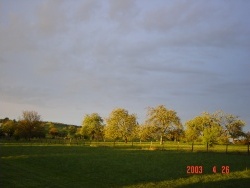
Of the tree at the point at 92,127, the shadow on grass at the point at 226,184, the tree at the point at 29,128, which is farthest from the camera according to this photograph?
the tree at the point at 92,127

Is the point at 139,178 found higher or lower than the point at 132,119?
→ lower

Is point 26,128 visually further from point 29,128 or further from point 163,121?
point 163,121

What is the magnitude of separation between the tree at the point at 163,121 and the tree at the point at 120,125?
8161mm

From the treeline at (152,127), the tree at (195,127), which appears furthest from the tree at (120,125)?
the tree at (195,127)

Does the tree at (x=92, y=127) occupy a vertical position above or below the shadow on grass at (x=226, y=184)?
above

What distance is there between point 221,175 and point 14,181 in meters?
21.3

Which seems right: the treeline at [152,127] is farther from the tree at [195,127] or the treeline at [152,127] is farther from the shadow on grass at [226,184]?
the shadow on grass at [226,184]

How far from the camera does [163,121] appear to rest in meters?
118

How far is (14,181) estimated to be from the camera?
2706 centimetres

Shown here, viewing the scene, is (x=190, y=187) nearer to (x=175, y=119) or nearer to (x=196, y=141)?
(x=175, y=119)

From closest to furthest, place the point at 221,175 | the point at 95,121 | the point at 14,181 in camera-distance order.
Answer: the point at 14,181
the point at 221,175
the point at 95,121

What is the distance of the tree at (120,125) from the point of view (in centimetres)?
11869

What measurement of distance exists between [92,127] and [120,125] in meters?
48.1

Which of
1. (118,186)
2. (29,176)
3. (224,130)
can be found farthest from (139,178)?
(224,130)
